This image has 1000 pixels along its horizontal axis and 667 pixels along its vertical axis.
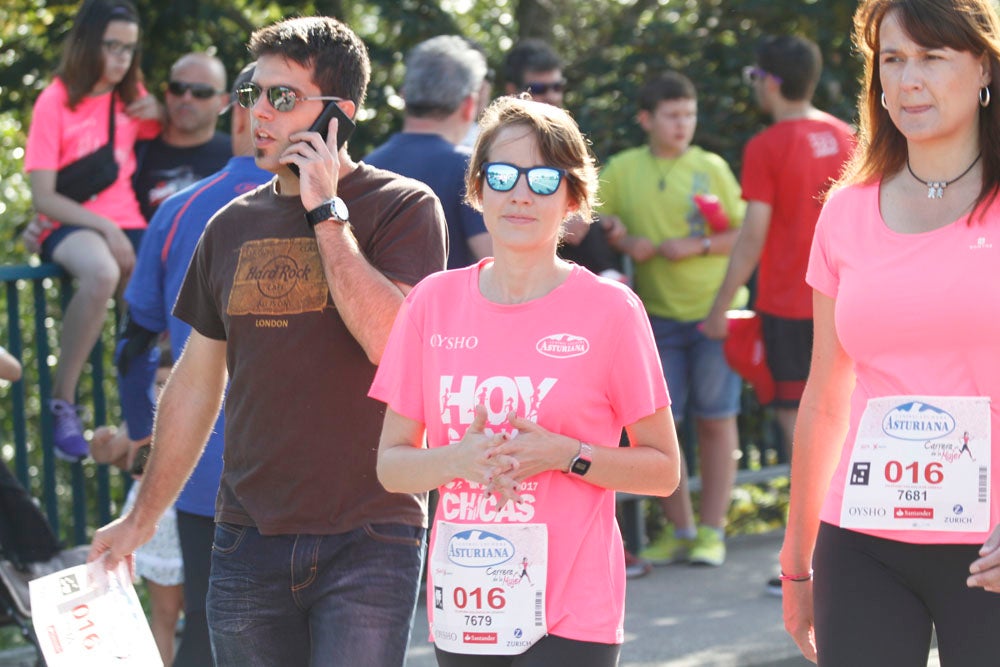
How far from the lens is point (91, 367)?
6.96 metres

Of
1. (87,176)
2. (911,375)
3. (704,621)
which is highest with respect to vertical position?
(87,176)

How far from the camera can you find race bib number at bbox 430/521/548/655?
131 inches

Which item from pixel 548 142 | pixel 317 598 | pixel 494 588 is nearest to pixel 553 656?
pixel 494 588

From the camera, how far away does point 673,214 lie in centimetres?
777

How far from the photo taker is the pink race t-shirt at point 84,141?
6961mm

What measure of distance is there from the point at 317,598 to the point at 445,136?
2.90m

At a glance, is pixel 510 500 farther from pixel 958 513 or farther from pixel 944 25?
pixel 944 25

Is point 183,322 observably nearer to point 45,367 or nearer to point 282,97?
point 282,97

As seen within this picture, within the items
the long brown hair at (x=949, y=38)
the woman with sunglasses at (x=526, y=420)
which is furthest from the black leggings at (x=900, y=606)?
the long brown hair at (x=949, y=38)

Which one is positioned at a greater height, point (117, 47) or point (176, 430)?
point (117, 47)

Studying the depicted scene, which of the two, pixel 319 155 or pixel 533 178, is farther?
pixel 319 155

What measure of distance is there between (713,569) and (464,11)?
4.71 m

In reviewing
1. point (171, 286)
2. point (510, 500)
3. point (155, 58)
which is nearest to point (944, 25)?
point (510, 500)

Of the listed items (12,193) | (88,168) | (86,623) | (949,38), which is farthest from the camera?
(12,193)
